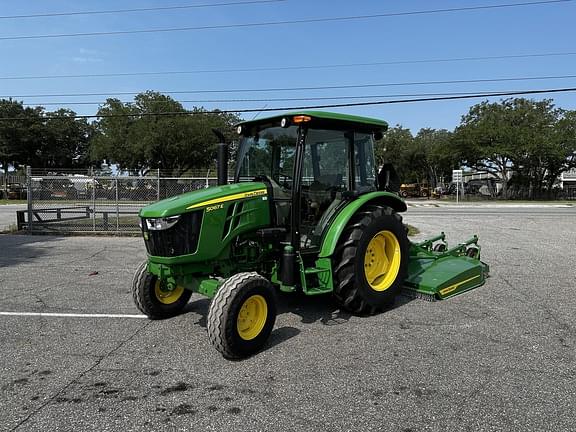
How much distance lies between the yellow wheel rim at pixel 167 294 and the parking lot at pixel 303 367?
0.24 meters

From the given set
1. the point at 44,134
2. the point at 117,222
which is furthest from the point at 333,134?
the point at 44,134

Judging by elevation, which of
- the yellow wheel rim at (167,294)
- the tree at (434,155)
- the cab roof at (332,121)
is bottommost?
the yellow wheel rim at (167,294)

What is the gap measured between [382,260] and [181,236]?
103 inches

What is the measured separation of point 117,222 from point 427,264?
10638 millimetres

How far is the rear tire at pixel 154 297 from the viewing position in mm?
5105

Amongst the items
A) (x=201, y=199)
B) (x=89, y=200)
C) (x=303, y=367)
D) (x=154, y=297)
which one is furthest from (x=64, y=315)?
(x=89, y=200)

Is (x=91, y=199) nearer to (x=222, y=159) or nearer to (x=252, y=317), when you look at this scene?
(x=222, y=159)

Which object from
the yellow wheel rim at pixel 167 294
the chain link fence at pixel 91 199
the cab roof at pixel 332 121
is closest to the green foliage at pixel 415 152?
the chain link fence at pixel 91 199

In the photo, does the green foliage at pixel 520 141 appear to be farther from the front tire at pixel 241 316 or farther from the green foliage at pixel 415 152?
the front tire at pixel 241 316

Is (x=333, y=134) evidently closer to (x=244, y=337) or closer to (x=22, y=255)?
(x=244, y=337)

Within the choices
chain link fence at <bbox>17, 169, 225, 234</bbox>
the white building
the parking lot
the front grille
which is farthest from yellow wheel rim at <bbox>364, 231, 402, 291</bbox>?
the white building

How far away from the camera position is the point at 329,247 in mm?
4965

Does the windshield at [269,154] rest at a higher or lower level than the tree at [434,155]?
lower

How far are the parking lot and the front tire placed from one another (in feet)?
0.44
